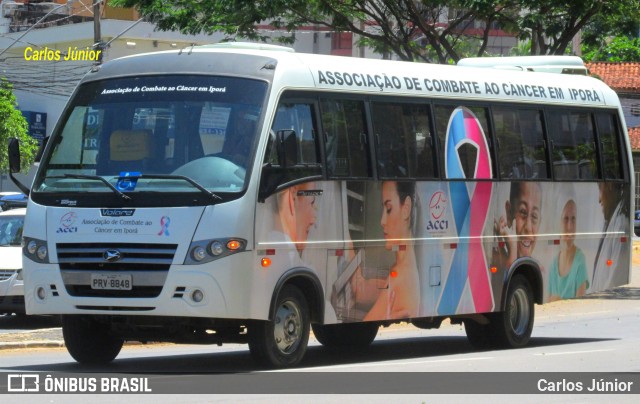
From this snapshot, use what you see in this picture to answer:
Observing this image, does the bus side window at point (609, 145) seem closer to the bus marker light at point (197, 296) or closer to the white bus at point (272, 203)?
the white bus at point (272, 203)

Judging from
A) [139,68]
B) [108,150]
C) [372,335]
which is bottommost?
[372,335]

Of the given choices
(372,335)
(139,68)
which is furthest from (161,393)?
(372,335)

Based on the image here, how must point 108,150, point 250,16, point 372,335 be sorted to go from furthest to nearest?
point 250,16 < point 372,335 < point 108,150

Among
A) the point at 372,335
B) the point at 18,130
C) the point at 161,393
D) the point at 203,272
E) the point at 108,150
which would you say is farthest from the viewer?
the point at 18,130

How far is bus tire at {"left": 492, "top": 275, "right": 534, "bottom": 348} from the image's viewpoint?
52.7ft

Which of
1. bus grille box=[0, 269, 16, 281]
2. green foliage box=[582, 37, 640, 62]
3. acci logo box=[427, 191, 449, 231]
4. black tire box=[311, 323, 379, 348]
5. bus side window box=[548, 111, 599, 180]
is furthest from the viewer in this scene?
green foliage box=[582, 37, 640, 62]

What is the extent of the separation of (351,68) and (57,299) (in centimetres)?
382

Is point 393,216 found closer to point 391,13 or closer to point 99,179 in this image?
point 99,179

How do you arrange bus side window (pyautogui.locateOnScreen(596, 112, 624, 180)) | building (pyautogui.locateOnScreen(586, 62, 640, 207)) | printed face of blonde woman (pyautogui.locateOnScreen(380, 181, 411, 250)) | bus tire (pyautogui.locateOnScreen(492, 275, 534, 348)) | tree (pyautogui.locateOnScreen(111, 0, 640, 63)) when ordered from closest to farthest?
printed face of blonde woman (pyautogui.locateOnScreen(380, 181, 411, 250))
bus tire (pyautogui.locateOnScreen(492, 275, 534, 348))
bus side window (pyautogui.locateOnScreen(596, 112, 624, 180))
tree (pyautogui.locateOnScreen(111, 0, 640, 63))
building (pyautogui.locateOnScreen(586, 62, 640, 207))

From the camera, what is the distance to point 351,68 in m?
13.9

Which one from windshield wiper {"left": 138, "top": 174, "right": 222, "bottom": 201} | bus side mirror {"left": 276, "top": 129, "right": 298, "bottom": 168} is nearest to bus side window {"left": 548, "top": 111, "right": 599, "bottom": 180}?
bus side mirror {"left": 276, "top": 129, "right": 298, "bottom": 168}

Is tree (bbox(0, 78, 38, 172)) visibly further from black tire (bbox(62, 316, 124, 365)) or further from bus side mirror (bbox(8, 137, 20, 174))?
black tire (bbox(62, 316, 124, 365))

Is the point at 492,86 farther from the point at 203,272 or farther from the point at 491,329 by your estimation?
the point at 203,272

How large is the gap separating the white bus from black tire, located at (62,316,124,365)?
19 millimetres
